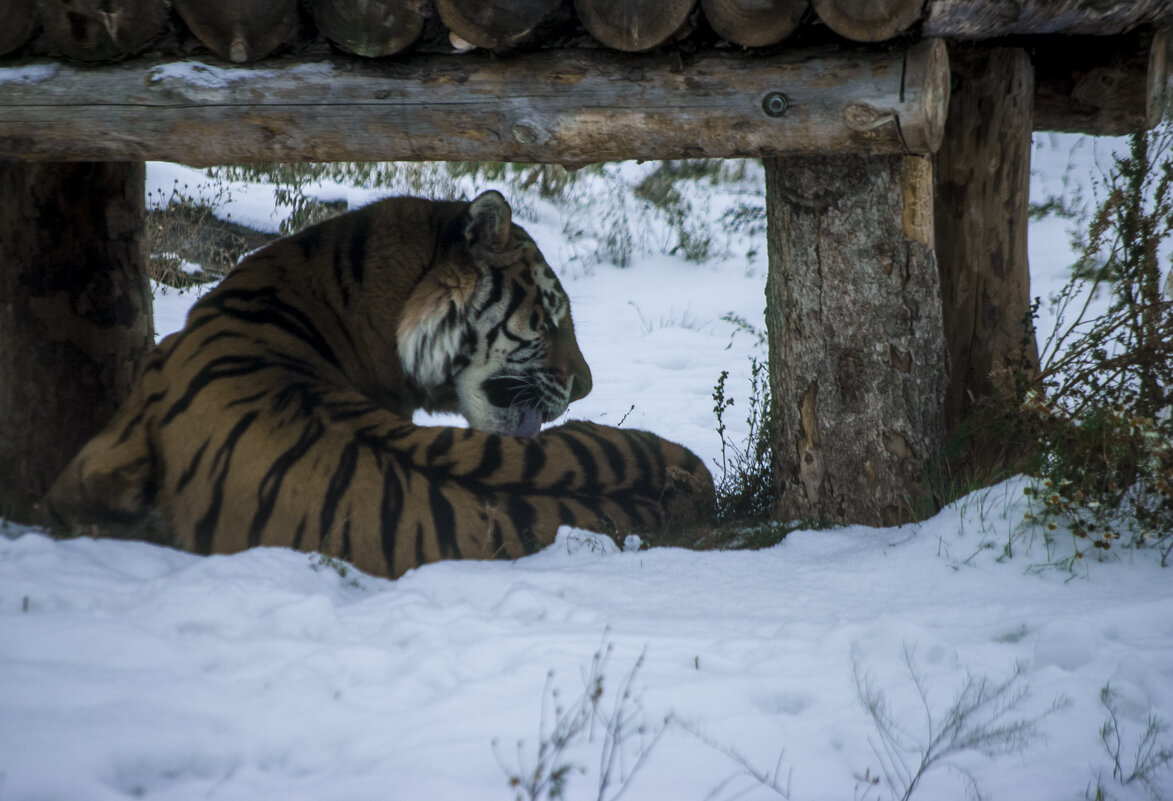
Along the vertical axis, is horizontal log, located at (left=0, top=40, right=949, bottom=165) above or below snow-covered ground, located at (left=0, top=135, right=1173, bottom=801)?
above

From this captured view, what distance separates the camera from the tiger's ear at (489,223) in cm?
358

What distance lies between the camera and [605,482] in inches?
136

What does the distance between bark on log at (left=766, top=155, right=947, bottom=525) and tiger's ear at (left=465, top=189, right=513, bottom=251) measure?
0.91 meters

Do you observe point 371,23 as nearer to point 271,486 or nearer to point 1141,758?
point 271,486

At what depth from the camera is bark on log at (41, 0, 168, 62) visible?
2.97 metres

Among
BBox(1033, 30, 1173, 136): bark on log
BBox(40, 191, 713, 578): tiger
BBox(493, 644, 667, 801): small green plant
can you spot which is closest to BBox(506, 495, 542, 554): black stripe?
BBox(40, 191, 713, 578): tiger

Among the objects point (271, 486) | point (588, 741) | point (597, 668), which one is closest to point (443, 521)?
point (271, 486)

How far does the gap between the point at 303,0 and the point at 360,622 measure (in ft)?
5.70

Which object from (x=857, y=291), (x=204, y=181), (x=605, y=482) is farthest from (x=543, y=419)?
(x=204, y=181)

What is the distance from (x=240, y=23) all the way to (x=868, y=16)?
5.61 feet

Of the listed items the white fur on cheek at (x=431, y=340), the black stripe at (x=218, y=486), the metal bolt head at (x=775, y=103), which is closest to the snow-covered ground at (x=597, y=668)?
the black stripe at (x=218, y=486)

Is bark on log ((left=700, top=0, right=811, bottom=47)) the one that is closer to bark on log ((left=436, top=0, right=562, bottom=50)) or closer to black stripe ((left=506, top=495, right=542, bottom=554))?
bark on log ((left=436, top=0, right=562, bottom=50))

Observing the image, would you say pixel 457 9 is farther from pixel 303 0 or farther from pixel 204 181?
pixel 204 181

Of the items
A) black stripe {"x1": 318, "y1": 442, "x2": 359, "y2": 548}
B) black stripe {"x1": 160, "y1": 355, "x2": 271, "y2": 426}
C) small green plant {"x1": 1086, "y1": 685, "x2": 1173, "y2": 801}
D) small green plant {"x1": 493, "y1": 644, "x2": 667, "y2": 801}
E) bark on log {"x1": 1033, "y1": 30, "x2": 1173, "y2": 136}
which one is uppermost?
bark on log {"x1": 1033, "y1": 30, "x2": 1173, "y2": 136}
